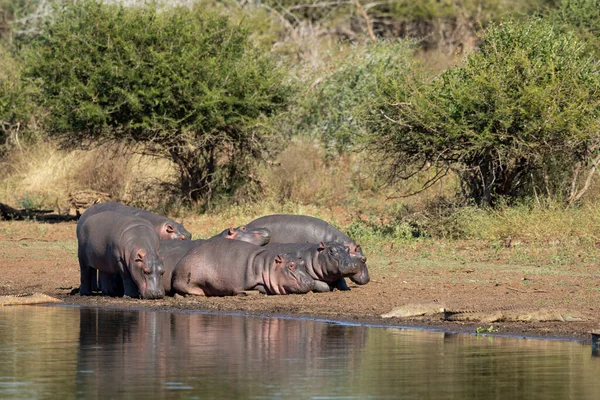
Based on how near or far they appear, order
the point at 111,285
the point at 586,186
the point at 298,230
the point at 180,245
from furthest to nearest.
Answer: the point at 586,186
the point at 298,230
the point at 111,285
the point at 180,245

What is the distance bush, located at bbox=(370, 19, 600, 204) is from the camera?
17297 millimetres

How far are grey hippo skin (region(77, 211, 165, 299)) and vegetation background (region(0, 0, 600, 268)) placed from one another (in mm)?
5964

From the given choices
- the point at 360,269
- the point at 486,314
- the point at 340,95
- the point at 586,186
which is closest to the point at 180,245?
the point at 360,269

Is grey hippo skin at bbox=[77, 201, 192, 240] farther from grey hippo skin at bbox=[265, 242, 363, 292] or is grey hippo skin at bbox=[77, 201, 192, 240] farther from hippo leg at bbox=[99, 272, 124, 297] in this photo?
grey hippo skin at bbox=[265, 242, 363, 292]

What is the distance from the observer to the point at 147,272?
1223 cm

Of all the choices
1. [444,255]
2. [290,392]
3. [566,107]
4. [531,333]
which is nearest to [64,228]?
[444,255]

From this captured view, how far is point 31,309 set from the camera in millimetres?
12055

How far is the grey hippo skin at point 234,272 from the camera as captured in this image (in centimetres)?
1248

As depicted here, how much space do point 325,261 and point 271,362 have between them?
4163mm

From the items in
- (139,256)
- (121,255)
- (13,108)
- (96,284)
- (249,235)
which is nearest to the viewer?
(139,256)

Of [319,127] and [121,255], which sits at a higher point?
[319,127]

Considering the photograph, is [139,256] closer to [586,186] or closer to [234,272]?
[234,272]

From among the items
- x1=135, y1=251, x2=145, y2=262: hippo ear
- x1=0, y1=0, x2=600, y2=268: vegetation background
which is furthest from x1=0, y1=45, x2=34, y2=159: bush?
x1=135, y1=251, x2=145, y2=262: hippo ear

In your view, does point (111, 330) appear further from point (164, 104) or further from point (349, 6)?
point (349, 6)
